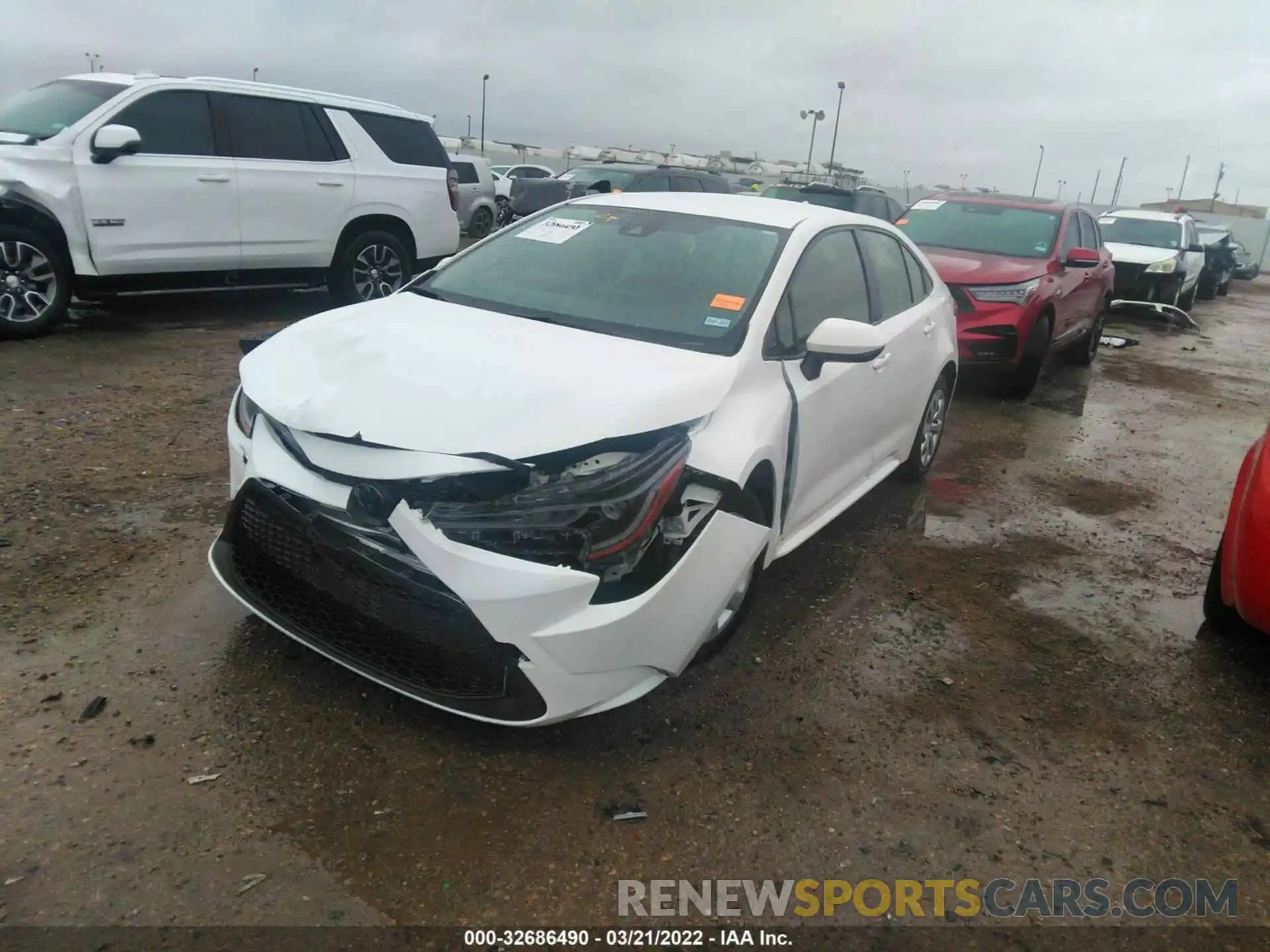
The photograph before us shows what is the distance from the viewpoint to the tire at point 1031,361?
7.80 m

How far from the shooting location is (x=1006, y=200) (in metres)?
9.05

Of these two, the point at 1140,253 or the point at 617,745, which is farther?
the point at 1140,253

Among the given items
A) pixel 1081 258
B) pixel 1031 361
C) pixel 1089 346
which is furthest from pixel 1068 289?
pixel 1089 346

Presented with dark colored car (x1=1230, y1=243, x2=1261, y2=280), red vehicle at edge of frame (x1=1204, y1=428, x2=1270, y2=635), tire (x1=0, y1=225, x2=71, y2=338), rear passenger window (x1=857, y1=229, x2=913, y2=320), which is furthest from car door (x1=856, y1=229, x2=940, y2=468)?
dark colored car (x1=1230, y1=243, x2=1261, y2=280)

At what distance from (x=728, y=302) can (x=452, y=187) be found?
20.8 ft

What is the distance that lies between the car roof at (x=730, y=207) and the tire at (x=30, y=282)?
14.6 ft

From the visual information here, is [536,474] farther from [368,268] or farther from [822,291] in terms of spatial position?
[368,268]

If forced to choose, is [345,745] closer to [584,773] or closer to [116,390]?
[584,773]

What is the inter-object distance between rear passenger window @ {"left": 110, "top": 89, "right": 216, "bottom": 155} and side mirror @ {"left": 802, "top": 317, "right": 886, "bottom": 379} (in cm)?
585

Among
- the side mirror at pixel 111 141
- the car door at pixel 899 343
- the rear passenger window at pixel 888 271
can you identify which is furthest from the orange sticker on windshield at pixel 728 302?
the side mirror at pixel 111 141

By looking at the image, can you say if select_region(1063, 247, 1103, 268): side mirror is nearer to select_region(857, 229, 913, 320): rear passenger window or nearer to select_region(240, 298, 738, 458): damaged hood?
select_region(857, 229, 913, 320): rear passenger window

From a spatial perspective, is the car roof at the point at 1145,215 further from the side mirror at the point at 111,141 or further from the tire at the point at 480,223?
the side mirror at the point at 111,141

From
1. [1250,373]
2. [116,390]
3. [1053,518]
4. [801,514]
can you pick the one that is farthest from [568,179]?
[801,514]

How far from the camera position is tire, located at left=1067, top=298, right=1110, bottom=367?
9828 millimetres
